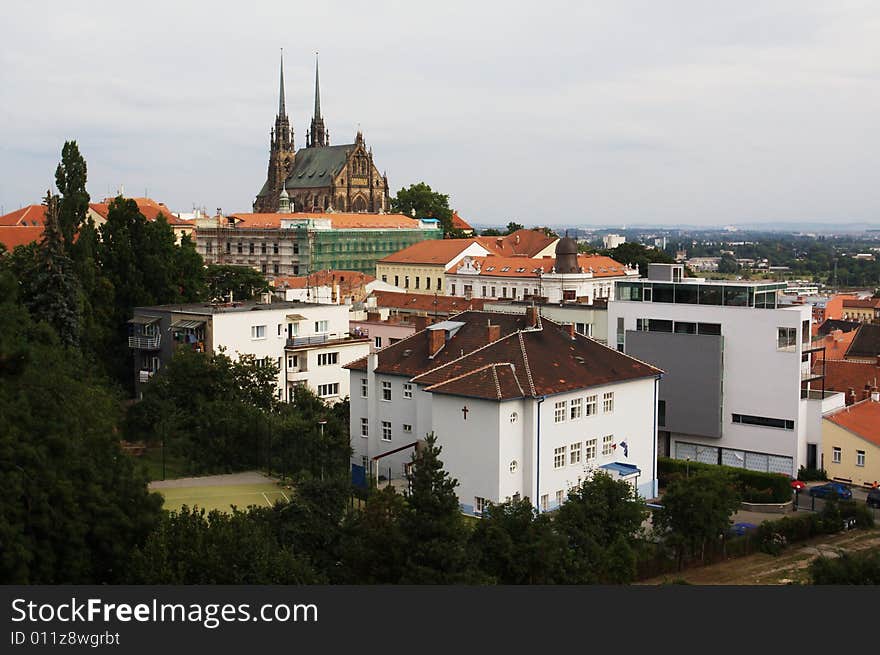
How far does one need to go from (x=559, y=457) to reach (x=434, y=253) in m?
56.6

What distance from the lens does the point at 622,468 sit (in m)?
34.8

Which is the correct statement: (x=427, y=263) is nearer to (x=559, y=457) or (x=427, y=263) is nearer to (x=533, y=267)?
(x=533, y=267)

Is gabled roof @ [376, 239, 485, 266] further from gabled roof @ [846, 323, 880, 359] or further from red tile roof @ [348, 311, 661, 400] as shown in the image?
red tile roof @ [348, 311, 661, 400]

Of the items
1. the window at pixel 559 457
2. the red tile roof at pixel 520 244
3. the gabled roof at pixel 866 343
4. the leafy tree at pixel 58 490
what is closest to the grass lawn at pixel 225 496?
the leafy tree at pixel 58 490

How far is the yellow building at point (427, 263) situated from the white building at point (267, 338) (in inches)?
1487

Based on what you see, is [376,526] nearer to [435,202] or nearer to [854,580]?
[854,580]

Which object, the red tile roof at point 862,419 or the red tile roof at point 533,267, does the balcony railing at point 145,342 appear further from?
the red tile roof at point 533,267

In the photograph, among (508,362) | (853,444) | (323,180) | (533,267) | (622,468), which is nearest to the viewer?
(508,362)

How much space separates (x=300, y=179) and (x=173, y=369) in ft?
318

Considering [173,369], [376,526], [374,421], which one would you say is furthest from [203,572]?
[173,369]

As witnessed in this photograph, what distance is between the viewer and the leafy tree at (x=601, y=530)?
950 inches

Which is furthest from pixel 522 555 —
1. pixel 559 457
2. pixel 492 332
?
pixel 492 332

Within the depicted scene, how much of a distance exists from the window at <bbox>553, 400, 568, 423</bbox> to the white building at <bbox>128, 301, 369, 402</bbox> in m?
14.5

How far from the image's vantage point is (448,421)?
32.6 meters
